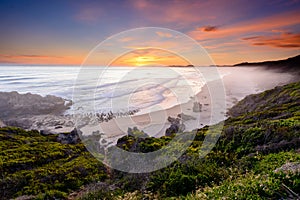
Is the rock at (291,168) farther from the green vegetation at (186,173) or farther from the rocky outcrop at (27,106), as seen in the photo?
the rocky outcrop at (27,106)

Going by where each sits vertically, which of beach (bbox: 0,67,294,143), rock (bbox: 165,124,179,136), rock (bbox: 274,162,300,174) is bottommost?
beach (bbox: 0,67,294,143)

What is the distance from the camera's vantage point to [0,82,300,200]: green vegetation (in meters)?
6.66

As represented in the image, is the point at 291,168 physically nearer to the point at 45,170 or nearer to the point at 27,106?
the point at 45,170

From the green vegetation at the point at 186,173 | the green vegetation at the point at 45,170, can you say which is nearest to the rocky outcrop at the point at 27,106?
the green vegetation at the point at 45,170

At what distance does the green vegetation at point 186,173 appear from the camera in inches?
262

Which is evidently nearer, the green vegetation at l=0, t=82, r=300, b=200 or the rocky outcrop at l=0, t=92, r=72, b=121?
the green vegetation at l=0, t=82, r=300, b=200

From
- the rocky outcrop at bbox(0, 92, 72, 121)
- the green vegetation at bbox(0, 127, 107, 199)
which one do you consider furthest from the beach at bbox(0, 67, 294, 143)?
the green vegetation at bbox(0, 127, 107, 199)

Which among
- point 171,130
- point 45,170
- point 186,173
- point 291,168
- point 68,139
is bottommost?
point 68,139

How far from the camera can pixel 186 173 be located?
9383 millimetres

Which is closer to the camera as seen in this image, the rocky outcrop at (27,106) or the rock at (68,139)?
the rock at (68,139)

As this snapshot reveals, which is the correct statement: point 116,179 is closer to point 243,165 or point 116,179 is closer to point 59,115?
point 243,165

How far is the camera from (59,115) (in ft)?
123

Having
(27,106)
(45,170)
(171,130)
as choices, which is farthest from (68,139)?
(27,106)

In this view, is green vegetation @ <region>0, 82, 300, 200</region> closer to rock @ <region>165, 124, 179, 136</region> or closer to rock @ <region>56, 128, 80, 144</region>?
rock @ <region>165, 124, 179, 136</region>
